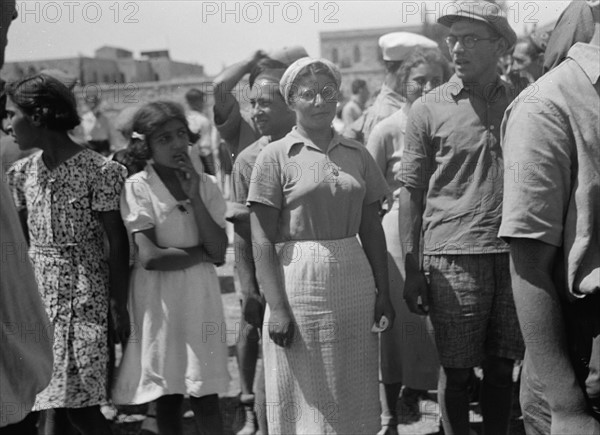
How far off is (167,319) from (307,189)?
0.91m

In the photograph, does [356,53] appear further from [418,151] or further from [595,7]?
[595,7]

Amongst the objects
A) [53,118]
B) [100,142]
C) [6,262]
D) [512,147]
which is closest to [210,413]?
[53,118]

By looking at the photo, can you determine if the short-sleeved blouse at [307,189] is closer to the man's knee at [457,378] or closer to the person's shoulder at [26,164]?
the man's knee at [457,378]

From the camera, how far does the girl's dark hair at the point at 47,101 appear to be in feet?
11.6

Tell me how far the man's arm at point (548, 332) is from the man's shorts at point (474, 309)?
1.58 meters

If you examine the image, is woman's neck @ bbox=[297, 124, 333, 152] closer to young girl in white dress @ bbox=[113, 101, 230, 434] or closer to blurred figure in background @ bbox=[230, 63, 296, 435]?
blurred figure in background @ bbox=[230, 63, 296, 435]

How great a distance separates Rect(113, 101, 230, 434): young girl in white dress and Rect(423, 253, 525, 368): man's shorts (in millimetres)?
1012

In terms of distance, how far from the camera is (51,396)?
342cm

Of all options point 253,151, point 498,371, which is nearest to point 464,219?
point 498,371

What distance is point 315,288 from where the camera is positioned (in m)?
3.31

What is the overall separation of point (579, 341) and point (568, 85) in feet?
2.00

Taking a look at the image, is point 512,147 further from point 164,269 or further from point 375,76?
point 375,76

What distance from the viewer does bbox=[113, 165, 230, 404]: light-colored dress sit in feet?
11.7

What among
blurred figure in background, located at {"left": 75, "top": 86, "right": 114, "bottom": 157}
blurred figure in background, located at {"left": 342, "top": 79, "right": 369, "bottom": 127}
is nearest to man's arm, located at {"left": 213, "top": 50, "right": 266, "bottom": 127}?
blurred figure in background, located at {"left": 342, "top": 79, "right": 369, "bottom": 127}
